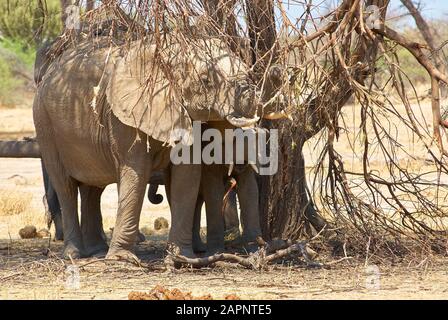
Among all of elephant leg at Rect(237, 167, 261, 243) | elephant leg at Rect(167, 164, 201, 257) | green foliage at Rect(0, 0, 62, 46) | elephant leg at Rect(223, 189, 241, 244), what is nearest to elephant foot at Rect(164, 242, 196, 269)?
elephant leg at Rect(167, 164, 201, 257)

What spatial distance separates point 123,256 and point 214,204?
39.5 inches

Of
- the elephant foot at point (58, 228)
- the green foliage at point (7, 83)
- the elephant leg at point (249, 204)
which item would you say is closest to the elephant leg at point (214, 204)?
the elephant leg at point (249, 204)

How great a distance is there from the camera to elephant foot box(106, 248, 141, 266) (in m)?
8.35

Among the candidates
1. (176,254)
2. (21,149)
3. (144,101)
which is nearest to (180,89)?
(144,101)

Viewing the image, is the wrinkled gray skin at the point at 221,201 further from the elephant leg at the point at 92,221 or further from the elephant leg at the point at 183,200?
the elephant leg at the point at 92,221

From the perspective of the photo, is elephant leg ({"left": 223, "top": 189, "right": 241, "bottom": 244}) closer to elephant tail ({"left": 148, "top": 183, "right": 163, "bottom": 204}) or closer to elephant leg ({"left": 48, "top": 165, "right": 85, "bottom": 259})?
elephant tail ({"left": 148, "top": 183, "right": 163, "bottom": 204})

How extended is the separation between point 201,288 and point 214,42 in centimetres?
187

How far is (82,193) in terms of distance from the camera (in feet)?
32.4

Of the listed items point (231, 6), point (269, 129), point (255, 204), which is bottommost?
point (255, 204)

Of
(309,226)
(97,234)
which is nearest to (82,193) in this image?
(97,234)

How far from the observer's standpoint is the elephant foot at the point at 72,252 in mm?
9281

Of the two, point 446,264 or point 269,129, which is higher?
point 269,129

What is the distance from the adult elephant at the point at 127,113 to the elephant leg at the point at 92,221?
0.40 feet

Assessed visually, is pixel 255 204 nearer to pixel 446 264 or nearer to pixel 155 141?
pixel 155 141
